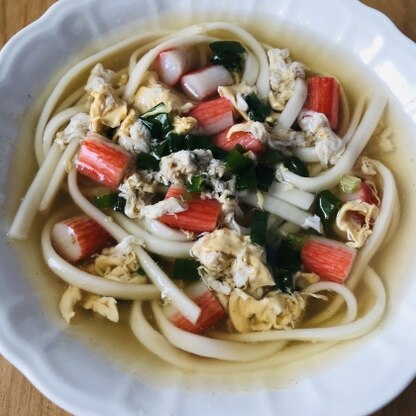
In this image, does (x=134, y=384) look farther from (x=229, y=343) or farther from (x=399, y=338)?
(x=399, y=338)

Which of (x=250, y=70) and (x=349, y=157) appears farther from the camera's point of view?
(x=250, y=70)

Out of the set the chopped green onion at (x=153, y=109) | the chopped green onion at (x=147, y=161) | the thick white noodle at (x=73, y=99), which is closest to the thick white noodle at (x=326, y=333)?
the chopped green onion at (x=147, y=161)

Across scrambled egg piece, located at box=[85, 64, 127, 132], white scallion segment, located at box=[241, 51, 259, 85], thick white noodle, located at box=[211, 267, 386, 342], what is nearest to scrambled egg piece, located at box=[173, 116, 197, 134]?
scrambled egg piece, located at box=[85, 64, 127, 132]

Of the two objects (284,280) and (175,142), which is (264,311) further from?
(175,142)

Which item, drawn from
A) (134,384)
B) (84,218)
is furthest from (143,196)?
(134,384)

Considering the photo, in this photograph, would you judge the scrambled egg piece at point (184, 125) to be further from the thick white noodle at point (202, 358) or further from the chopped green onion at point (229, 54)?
the thick white noodle at point (202, 358)

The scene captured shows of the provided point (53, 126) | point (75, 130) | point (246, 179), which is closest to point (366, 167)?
point (246, 179)
